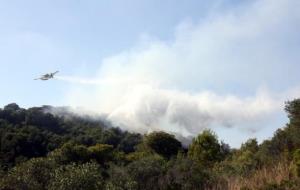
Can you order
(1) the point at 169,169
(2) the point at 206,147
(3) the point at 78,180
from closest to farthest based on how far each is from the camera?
(3) the point at 78,180
(1) the point at 169,169
(2) the point at 206,147

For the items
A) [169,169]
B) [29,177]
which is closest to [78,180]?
[29,177]

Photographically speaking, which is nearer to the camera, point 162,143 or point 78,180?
point 78,180

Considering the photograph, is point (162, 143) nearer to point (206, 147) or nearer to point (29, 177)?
point (206, 147)

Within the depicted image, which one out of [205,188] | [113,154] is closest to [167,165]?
[205,188]

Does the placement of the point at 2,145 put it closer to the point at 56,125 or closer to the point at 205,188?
the point at 56,125

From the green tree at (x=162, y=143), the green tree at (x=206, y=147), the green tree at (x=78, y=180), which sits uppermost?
the green tree at (x=162, y=143)

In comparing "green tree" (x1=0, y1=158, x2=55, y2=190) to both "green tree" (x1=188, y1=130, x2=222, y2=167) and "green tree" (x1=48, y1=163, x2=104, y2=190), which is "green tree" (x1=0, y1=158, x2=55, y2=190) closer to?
"green tree" (x1=48, y1=163, x2=104, y2=190)

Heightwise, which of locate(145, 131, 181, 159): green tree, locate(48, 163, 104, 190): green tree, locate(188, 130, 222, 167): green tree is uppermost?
locate(145, 131, 181, 159): green tree

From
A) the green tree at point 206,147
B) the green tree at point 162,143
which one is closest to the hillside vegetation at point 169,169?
the green tree at point 206,147

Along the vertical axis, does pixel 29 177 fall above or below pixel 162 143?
below

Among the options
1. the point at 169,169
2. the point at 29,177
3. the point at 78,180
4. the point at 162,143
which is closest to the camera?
the point at 78,180

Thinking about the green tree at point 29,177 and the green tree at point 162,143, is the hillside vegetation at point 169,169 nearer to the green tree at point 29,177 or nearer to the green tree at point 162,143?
the green tree at point 29,177

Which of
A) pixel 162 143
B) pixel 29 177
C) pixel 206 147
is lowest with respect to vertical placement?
pixel 29 177

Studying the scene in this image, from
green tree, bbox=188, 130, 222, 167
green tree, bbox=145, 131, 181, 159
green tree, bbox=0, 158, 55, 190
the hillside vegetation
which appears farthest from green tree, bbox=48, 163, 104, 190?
green tree, bbox=145, 131, 181, 159
